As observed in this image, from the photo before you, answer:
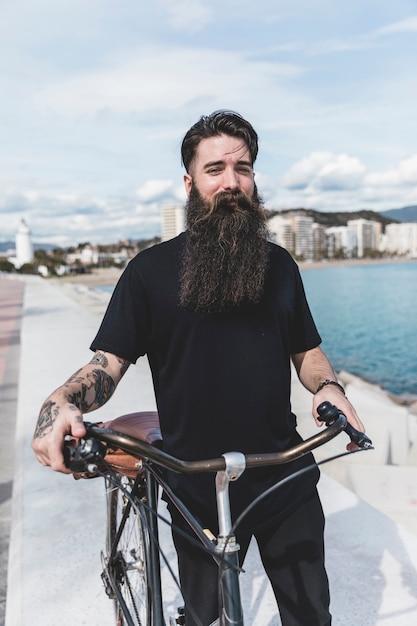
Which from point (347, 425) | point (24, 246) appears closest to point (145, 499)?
point (347, 425)

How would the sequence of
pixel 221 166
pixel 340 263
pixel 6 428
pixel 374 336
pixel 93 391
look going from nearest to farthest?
pixel 93 391 < pixel 221 166 < pixel 6 428 < pixel 374 336 < pixel 340 263

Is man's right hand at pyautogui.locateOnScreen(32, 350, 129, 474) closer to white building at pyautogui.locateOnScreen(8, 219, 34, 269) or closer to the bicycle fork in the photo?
the bicycle fork

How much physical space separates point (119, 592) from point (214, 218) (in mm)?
1501

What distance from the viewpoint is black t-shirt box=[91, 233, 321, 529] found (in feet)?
5.90

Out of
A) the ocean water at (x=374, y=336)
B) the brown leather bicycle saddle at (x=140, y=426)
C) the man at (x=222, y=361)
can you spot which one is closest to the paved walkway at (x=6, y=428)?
the brown leather bicycle saddle at (x=140, y=426)

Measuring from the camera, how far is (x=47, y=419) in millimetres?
1504

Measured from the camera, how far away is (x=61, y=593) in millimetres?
3041

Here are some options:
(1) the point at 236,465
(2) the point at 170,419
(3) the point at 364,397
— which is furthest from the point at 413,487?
(1) the point at 236,465

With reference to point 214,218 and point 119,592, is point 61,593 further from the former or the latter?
point 214,218

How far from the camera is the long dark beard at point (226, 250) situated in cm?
187

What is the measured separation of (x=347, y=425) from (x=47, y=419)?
0.78m

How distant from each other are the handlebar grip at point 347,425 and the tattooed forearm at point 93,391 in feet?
2.10

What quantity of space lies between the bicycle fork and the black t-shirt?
0.42 m

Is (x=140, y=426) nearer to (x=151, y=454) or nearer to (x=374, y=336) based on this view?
(x=151, y=454)
